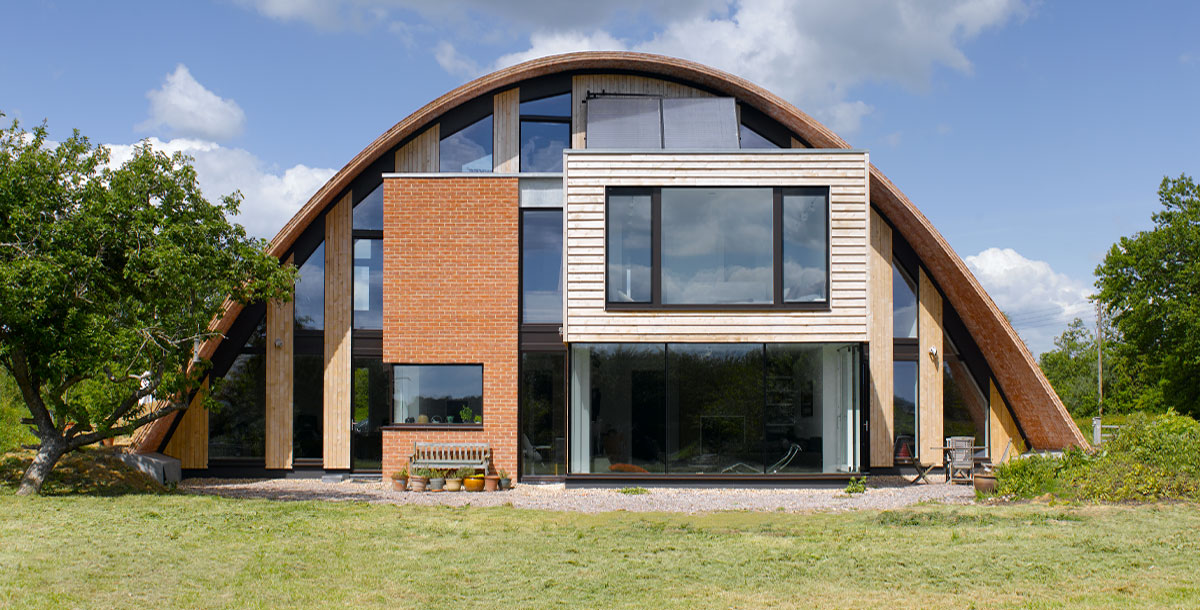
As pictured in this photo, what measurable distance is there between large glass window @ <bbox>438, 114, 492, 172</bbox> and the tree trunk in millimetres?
7727

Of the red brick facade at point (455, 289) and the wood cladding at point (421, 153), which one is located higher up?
the wood cladding at point (421, 153)

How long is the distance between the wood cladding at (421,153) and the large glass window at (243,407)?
3.88 metres

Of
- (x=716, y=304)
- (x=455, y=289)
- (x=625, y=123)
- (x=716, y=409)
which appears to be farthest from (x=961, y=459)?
(x=455, y=289)

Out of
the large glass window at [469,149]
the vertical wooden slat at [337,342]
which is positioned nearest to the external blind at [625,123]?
the large glass window at [469,149]

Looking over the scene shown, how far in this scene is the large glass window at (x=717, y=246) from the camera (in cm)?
1449

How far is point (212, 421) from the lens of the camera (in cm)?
1638

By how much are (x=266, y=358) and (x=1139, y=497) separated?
1377cm

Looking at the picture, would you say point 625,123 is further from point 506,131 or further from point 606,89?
point 506,131

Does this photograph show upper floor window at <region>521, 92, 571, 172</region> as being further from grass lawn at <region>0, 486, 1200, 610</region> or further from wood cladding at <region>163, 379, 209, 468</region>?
grass lawn at <region>0, 486, 1200, 610</region>

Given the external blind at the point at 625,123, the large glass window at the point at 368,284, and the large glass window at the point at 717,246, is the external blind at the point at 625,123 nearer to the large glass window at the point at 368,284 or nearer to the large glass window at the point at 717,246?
the large glass window at the point at 717,246

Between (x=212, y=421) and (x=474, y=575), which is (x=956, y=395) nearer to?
(x=474, y=575)

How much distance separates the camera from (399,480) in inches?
583

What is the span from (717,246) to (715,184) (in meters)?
1.00

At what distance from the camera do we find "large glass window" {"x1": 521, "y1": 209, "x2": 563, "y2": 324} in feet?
51.4
